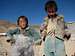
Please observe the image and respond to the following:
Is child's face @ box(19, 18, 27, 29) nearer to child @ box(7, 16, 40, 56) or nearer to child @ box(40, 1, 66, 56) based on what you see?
child @ box(7, 16, 40, 56)

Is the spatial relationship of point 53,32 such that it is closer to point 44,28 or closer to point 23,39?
→ point 44,28

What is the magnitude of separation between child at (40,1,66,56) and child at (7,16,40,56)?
0.42 meters

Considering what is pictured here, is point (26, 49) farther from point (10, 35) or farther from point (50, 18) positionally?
point (50, 18)

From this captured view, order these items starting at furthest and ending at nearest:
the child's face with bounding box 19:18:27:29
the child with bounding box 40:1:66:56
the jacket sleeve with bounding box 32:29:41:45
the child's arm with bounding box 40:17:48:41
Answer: the child's face with bounding box 19:18:27:29 < the jacket sleeve with bounding box 32:29:41:45 < the child's arm with bounding box 40:17:48:41 < the child with bounding box 40:1:66:56

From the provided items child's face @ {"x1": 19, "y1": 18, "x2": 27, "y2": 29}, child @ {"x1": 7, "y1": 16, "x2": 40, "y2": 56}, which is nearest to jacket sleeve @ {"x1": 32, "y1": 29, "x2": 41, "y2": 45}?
child @ {"x1": 7, "y1": 16, "x2": 40, "y2": 56}

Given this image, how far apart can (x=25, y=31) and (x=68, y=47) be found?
10.4 feet

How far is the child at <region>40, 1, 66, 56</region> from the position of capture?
15.7 feet

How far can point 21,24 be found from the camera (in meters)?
5.44

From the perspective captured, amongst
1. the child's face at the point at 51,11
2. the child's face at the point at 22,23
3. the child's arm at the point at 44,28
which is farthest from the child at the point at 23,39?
the child's face at the point at 51,11

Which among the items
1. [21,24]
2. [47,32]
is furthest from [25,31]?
[47,32]

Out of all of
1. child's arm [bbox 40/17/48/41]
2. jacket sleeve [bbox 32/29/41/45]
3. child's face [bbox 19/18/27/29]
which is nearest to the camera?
child's arm [bbox 40/17/48/41]

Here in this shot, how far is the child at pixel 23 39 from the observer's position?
17.5ft

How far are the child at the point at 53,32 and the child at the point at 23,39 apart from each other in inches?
16.7

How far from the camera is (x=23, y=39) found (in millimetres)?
5348
